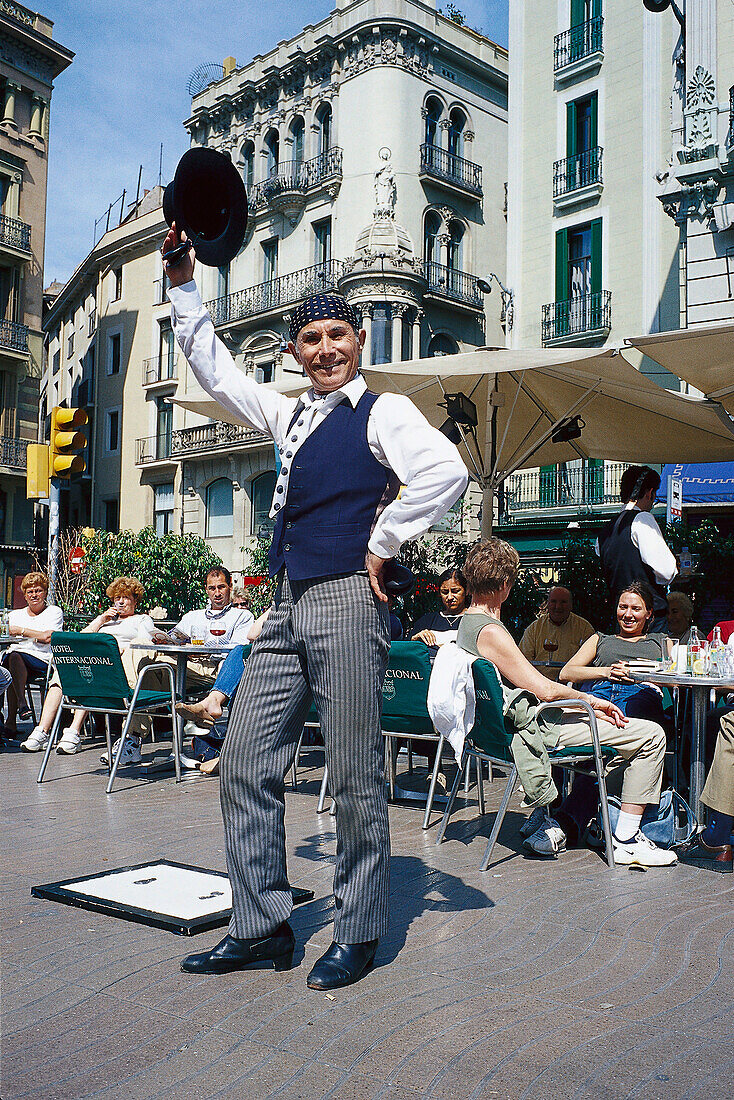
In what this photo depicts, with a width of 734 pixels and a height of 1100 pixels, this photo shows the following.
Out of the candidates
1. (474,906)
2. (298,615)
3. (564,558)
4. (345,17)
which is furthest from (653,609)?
(345,17)

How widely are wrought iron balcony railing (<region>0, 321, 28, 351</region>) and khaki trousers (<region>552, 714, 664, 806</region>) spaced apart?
33.9 meters

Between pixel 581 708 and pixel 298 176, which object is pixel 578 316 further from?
pixel 581 708

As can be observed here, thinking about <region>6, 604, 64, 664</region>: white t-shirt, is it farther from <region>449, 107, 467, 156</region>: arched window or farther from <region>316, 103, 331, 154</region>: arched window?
<region>449, 107, 467, 156</region>: arched window

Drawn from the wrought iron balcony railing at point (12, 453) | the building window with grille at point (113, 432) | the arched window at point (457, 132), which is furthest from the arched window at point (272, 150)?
the wrought iron balcony railing at point (12, 453)

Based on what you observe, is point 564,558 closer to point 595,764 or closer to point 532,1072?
point 595,764

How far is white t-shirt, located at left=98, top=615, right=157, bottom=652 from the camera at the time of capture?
8.71m

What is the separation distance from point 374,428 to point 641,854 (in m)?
2.84

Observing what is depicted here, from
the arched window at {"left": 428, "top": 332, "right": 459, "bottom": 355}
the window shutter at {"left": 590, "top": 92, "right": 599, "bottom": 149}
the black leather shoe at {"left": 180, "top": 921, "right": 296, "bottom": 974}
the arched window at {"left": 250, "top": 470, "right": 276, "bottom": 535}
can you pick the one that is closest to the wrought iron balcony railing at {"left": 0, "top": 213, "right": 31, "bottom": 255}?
the arched window at {"left": 250, "top": 470, "right": 276, "bottom": 535}

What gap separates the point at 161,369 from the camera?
123 feet

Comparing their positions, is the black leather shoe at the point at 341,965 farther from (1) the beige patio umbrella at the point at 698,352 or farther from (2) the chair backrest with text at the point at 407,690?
(1) the beige patio umbrella at the point at 698,352

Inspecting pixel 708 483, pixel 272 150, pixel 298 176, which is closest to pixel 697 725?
pixel 708 483

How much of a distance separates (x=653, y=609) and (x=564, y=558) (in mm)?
5035

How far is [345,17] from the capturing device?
Result: 104ft

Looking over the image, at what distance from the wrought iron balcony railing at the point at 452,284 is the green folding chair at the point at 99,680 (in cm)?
2528
